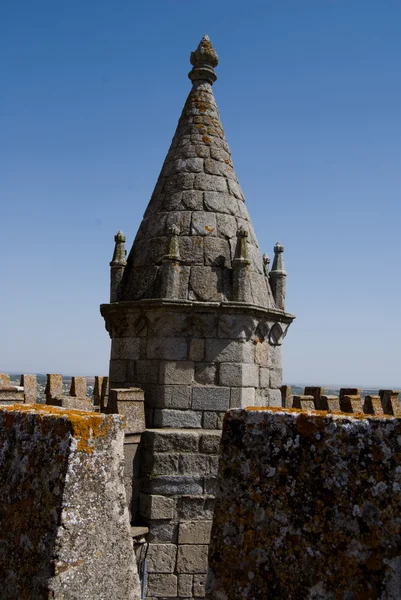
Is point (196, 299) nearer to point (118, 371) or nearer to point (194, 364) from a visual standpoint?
point (194, 364)

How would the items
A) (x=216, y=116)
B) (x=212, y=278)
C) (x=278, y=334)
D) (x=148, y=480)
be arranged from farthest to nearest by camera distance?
(x=216, y=116)
(x=278, y=334)
(x=212, y=278)
(x=148, y=480)

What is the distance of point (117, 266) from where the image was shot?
28.9 feet

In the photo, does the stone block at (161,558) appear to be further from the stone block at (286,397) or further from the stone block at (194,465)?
the stone block at (286,397)

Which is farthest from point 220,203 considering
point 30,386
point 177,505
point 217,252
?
point 30,386

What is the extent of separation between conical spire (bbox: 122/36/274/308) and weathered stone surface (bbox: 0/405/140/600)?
5542 mm

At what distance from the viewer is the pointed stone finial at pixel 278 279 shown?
30.0ft

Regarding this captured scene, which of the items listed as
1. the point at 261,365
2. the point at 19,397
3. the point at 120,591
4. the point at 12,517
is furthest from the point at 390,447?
the point at 19,397

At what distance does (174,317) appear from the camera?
8023mm

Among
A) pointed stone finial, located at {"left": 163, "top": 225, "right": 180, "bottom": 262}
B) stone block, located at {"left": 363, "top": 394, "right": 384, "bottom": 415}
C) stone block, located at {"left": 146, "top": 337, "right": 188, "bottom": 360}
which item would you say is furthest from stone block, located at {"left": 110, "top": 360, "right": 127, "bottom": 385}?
stone block, located at {"left": 363, "top": 394, "right": 384, "bottom": 415}

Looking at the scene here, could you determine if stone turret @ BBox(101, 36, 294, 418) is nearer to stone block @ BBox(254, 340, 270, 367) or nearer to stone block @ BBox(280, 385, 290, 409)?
→ stone block @ BBox(254, 340, 270, 367)

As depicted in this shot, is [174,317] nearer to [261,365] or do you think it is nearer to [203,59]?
[261,365]

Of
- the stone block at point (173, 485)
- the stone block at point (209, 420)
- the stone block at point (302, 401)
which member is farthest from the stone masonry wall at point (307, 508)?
the stone block at point (302, 401)

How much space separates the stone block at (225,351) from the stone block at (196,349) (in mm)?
66

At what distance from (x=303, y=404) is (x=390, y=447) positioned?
7.44 meters
